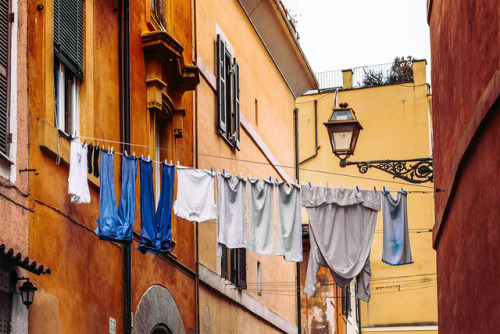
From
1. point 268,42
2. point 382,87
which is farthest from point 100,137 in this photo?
point 382,87

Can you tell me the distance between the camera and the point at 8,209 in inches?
403

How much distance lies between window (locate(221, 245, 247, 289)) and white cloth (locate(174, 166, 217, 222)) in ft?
21.3

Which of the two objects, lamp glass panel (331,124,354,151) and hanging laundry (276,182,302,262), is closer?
hanging laundry (276,182,302,262)

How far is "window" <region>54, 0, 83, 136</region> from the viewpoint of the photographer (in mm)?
12156

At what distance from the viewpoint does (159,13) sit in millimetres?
16906

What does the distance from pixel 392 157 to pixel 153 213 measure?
2897 centimetres

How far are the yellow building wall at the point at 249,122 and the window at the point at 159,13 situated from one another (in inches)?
69.4

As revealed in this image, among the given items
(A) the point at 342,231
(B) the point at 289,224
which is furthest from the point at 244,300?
(B) the point at 289,224

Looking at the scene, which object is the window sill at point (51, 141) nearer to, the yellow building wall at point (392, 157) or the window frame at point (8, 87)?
the window frame at point (8, 87)

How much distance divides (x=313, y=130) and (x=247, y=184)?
27599mm

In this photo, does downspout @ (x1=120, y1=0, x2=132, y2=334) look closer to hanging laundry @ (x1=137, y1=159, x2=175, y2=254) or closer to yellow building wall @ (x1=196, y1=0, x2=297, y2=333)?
hanging laundry @ (x1=137, y1=159, x2=175, y2=254)

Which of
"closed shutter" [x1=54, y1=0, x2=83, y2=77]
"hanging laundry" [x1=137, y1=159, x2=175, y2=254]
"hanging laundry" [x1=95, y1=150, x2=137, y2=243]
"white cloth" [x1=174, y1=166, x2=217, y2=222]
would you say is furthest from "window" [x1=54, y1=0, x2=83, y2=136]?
"white cloth" [x1=174, y1=166, x2=217, y2=222]

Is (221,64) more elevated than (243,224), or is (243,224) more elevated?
(221,64)

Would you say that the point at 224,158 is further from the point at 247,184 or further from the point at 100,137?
the point at 100,137
